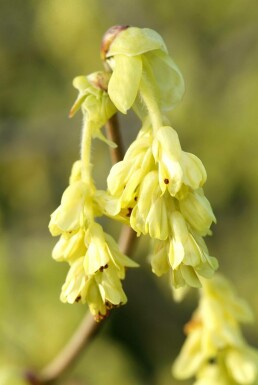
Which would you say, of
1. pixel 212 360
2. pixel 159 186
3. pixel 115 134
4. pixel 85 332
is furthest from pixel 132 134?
pixel 159 186

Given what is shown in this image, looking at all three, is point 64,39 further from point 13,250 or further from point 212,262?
point 212,262

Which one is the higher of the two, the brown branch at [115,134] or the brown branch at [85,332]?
the brown branch at [115,134]

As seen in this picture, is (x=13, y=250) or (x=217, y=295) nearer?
(x=217, y=295)

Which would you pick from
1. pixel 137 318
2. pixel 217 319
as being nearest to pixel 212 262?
pixel 217 319

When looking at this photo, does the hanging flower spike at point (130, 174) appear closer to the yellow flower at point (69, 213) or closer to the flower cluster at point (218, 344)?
the yellow flower at point (69, 213)

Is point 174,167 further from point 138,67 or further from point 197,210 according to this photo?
point 138,67

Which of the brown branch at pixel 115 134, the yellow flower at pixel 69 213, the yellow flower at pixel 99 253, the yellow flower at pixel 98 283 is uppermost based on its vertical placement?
the brown branch at pixel 115 134

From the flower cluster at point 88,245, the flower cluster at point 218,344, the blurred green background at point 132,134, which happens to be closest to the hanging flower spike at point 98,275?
the flower cluster at point 88,245
